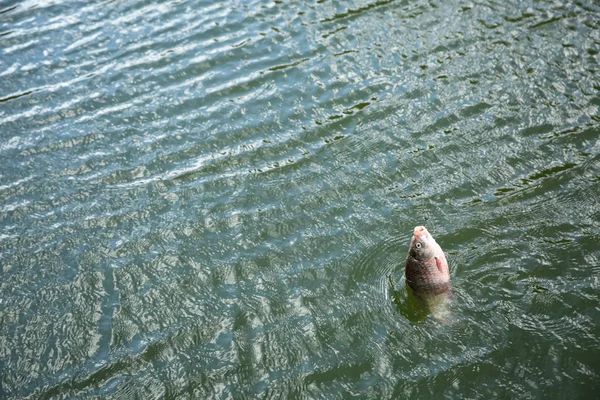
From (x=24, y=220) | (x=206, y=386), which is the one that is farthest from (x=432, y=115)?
(x=24, y=220)

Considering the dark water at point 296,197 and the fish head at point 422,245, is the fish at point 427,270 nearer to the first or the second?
the fish head at point 422,245

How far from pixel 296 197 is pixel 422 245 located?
85.0 inches

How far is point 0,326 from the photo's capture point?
6.47 m

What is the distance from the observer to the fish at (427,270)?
6059 mm

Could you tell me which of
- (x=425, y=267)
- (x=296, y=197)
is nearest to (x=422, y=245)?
(x=425, y=267)

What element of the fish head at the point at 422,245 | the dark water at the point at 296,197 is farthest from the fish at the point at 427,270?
the dark water at the point at 296,197

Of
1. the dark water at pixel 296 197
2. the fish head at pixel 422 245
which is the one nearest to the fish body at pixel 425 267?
the fish head at pixel 422 245

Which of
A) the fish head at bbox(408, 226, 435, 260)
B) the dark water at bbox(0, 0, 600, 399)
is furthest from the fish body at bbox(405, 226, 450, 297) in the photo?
the dark water at bbox(0, 0, 600, 399)

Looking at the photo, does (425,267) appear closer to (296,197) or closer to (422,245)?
(422,245)

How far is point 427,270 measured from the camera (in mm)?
6203

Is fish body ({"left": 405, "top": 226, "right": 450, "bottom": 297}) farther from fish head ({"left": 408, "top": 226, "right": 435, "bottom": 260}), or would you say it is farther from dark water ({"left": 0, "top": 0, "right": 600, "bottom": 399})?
dark water ({"left": 0, "top": 0, "right": 600, "bottom": 399})

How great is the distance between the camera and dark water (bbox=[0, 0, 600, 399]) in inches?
235

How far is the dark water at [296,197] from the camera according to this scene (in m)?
5.97

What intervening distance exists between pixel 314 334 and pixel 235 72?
519 centimetres
